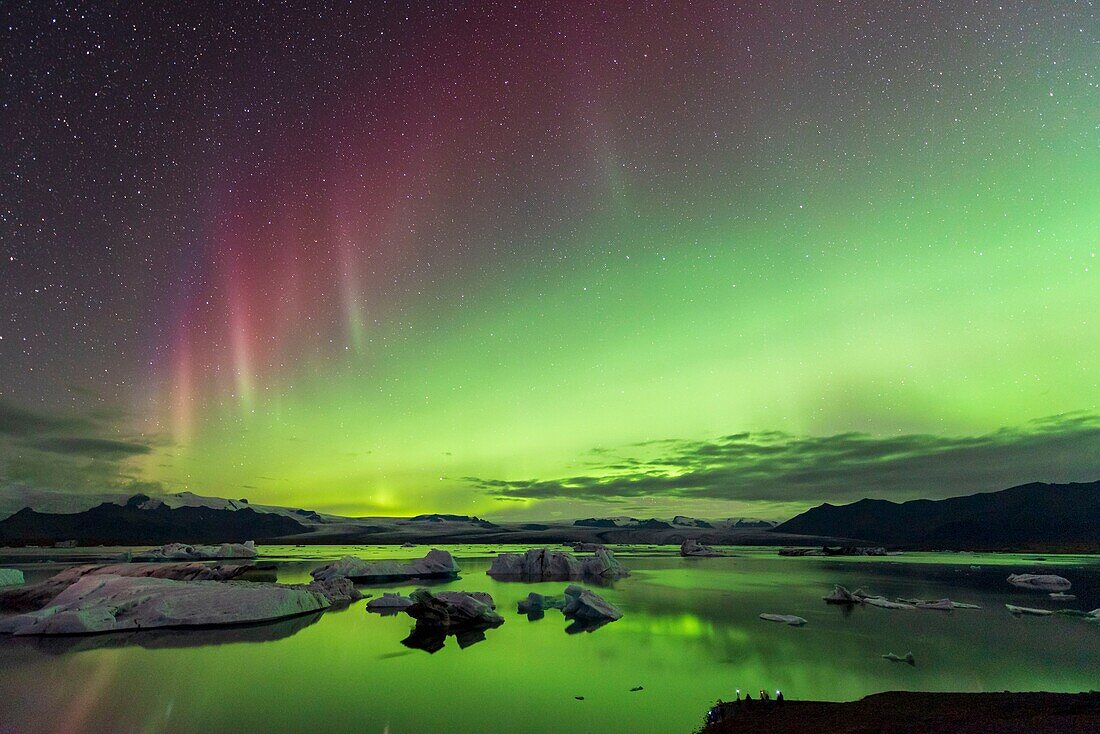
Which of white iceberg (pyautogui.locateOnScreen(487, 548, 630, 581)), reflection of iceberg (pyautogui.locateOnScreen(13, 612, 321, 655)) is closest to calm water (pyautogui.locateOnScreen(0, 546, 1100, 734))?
reflection of iceberg (pyautogui.locateOnScreen(13, 612, 321, 655))

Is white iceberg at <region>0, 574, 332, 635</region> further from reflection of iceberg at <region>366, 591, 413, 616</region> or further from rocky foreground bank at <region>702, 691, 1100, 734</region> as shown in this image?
rocky foreground bank at <region>702, 691, 1100, 734</region>

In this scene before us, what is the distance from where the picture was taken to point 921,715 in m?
9.31

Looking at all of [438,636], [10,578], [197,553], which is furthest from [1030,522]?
[10,578]

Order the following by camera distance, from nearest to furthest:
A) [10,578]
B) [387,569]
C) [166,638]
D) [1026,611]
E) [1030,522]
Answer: [166,638], [1026,611], [10,578], [387,569], [1030,522]

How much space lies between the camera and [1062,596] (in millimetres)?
30594

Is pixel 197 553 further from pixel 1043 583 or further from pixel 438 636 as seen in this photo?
pixel 1043 583

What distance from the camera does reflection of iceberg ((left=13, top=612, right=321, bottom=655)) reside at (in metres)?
17.6

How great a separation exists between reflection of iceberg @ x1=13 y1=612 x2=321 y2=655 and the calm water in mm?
129

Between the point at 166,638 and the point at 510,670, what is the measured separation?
40.7ft

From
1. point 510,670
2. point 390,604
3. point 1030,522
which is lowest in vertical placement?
point 1030,522

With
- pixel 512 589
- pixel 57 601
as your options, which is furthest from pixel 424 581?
pixel 57 601

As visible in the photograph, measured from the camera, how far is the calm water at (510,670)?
436 inches

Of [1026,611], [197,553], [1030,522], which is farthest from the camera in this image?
[1030,522]

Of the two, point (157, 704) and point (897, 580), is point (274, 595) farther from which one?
point (897, 580)
